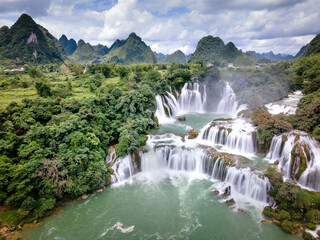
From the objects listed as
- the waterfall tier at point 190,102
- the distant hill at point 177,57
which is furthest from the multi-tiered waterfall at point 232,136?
the distant hill at point 177,57

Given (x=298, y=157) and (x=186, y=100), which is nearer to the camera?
(x=298, y=157)

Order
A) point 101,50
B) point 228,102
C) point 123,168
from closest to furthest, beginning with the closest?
point 123,168 < point 228,102 < point 101,50

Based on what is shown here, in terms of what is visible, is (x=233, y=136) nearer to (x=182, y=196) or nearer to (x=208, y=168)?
(x=208, y=168)

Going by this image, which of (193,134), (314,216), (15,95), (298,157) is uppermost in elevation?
(15,95)

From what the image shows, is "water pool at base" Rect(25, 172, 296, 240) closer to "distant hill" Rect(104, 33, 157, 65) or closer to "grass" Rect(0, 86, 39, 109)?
"grass" Rect(0, 86, 39, 109)

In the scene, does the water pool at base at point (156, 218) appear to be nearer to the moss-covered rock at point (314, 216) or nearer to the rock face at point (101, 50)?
the moss-covered rock at point (314, 216)

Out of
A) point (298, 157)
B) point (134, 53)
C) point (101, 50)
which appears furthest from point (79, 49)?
point (298, 157)

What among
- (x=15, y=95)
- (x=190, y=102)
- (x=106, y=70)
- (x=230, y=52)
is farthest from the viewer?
(x=230, y=52)
